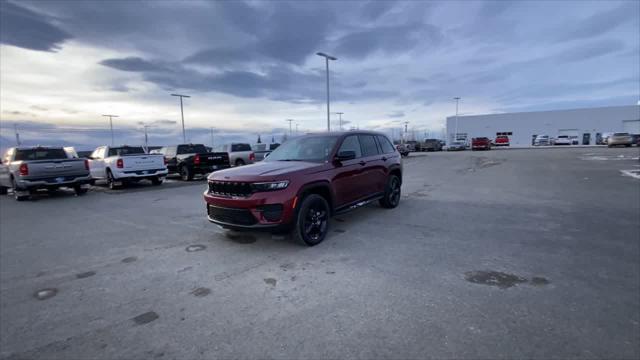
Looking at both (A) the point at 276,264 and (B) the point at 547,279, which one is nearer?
(B) the point at 547,279

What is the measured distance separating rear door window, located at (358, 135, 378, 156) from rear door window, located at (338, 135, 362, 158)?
0.19m

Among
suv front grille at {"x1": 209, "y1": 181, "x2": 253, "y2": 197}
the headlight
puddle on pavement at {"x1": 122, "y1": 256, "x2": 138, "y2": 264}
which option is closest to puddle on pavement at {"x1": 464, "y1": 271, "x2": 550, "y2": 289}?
the headlight

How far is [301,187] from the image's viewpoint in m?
4.98

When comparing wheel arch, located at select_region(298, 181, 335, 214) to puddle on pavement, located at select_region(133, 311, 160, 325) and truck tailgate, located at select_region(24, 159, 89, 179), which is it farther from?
truck tailgate, located at select_region(24, 159, 89, 179)

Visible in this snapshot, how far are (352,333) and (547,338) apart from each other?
1.60 m

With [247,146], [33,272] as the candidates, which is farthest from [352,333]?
[247,146]

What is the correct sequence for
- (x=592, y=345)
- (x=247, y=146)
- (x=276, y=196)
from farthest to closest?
(x=247, y=146) < (x=276, y=196) < (x=592, y=345)

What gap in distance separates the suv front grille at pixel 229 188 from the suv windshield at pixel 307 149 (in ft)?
4.49

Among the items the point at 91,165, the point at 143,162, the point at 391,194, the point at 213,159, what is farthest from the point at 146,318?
the point at 91,165

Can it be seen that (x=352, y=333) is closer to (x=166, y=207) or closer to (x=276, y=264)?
(x=276, y=264)

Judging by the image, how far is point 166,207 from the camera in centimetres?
885

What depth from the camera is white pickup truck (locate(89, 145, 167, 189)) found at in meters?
13.0

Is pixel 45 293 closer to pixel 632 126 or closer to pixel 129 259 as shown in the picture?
pixel 129 259

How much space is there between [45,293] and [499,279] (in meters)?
5.28
